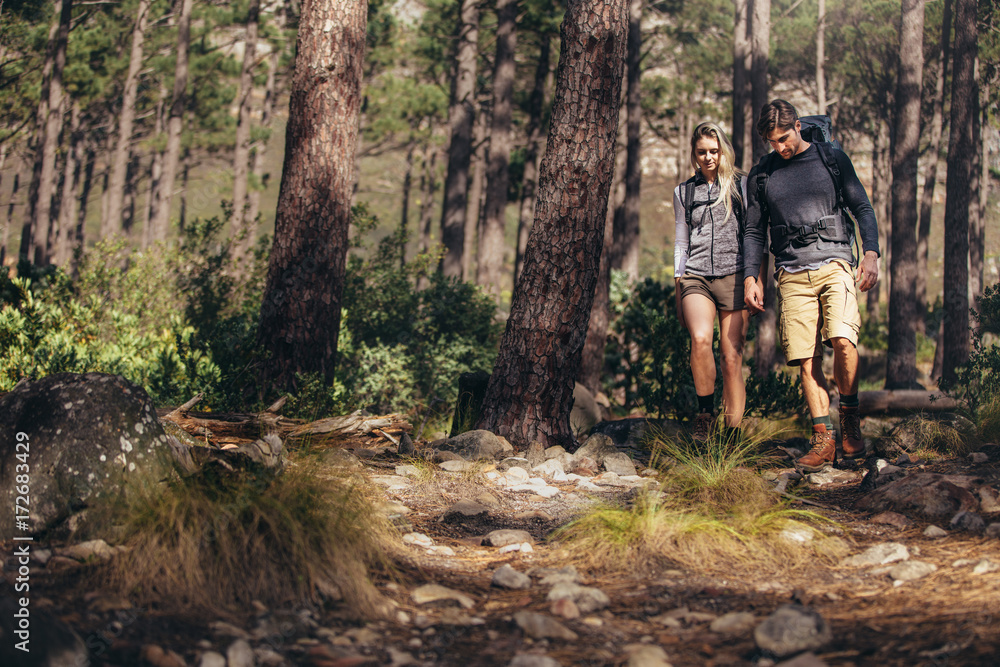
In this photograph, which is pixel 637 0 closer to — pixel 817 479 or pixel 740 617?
pixel 817 479

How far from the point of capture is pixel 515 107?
25.2m

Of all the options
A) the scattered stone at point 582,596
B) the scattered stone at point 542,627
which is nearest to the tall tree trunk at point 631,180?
the scattered stone at point 582,596

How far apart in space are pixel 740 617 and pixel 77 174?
1419 inches

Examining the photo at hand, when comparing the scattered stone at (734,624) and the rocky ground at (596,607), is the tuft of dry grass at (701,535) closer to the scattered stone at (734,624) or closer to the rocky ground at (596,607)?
the rocky ground at (596,607)

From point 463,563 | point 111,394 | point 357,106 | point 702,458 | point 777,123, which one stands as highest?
point 357,106

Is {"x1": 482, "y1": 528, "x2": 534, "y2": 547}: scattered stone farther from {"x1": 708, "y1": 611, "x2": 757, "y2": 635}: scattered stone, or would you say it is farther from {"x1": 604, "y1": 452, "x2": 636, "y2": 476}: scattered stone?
{"x1": 604, "y1": 452, "x2": 636, "y2": 476}: scattered stone

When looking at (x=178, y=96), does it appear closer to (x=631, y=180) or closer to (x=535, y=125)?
(x=535, y=125)

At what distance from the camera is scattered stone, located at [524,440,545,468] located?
16.3 ft

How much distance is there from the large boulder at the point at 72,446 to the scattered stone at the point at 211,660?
100 cm

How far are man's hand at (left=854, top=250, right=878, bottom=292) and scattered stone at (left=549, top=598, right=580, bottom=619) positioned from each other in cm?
262

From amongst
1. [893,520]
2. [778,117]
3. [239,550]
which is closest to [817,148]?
[778,117]

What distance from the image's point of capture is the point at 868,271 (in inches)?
164

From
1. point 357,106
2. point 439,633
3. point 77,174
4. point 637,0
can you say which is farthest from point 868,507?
point 77,174

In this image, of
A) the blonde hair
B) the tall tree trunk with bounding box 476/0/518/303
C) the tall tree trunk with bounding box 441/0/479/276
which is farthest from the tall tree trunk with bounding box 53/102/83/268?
the blonde hair
